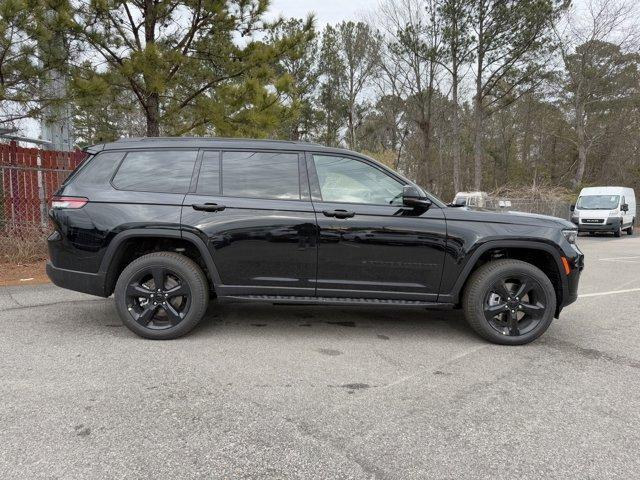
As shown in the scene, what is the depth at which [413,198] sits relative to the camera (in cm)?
376

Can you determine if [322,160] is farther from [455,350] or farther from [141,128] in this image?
[141,128]

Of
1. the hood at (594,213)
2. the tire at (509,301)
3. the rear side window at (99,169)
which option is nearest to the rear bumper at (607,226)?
the hood at (594,213)

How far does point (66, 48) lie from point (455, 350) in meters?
8.48

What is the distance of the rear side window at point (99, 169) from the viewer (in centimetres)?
400

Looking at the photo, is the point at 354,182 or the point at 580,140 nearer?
the point at 354,182

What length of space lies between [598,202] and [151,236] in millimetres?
20779

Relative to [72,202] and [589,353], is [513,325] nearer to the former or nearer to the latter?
[589,353]

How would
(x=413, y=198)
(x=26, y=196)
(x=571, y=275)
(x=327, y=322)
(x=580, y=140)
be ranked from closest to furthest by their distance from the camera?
(x=413, y=198), (x=571, y=275), (x=327, y=322), (x=26, y=196), (x=580, y=140)

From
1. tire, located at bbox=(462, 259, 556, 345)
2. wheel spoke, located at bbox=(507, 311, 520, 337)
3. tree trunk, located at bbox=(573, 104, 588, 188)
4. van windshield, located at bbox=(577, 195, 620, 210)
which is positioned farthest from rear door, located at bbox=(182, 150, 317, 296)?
tree trunk, located at bbox=(573, 104, 588, 188)

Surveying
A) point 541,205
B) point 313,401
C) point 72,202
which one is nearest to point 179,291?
point 72,202

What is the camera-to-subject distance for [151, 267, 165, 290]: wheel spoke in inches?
153

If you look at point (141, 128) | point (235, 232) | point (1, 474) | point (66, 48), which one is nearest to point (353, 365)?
point (235, 232)

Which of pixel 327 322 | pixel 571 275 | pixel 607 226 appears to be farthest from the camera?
pixel 607 226

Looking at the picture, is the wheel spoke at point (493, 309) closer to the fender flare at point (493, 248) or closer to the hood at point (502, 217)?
the fender flare at point (493, 248)
